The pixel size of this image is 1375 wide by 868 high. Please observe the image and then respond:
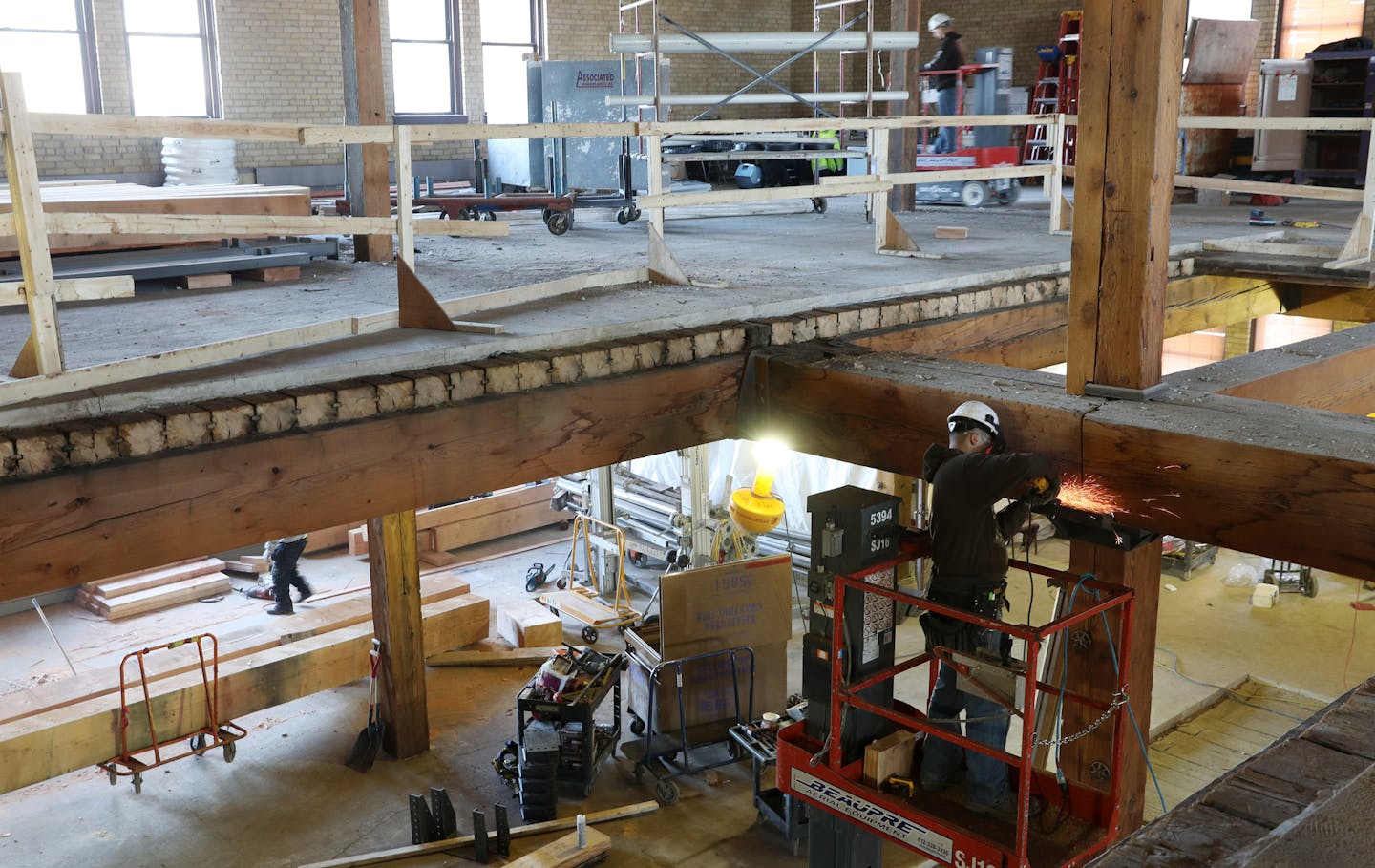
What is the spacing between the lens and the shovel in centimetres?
1009

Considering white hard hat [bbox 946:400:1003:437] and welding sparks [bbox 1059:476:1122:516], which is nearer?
welding sparks [bbox 1059:476:1122:516]

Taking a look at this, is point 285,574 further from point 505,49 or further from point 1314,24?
point 1314,24

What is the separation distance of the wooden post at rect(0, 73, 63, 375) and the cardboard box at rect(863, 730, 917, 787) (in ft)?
12.3

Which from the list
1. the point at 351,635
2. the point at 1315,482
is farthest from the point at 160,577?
the point at 1315,482

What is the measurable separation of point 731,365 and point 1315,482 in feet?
8.91

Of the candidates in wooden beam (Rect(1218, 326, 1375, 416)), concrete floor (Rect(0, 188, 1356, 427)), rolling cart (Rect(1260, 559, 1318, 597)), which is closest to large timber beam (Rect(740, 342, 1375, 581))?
wooden beam (Rect(1218, 326, 1375, 416))

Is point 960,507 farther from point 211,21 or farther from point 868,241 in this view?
point 211,21

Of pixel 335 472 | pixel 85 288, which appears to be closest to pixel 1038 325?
pixel 335 472

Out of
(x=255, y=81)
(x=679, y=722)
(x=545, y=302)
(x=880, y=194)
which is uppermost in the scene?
(x=255, y=81)

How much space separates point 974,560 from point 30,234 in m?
3.81

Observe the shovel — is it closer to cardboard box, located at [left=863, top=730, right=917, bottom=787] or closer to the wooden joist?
the wooden joist

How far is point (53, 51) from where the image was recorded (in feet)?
52.3

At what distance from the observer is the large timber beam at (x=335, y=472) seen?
4055 mm

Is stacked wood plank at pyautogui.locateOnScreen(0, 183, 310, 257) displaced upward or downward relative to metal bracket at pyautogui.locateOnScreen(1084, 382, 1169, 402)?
upward
